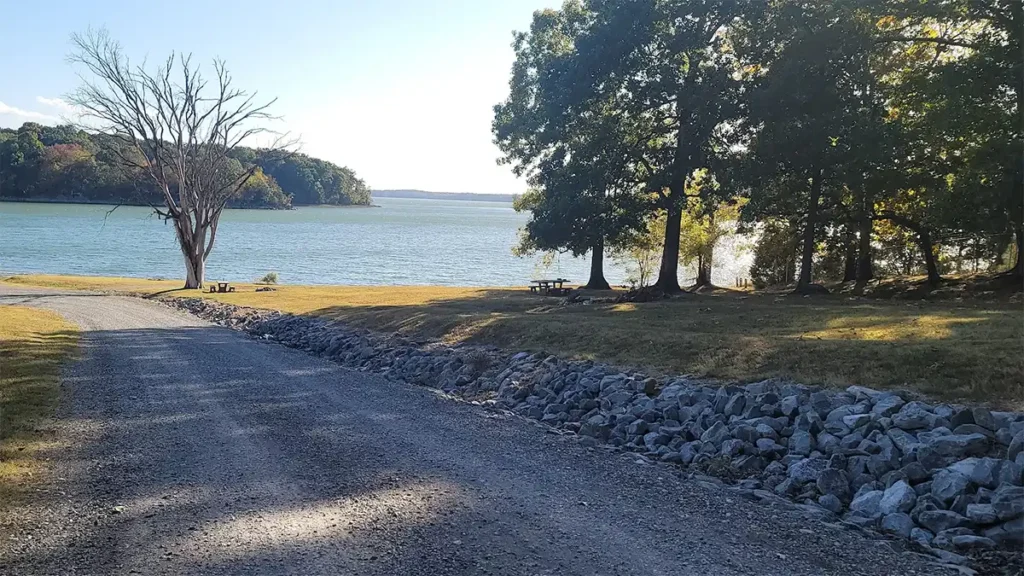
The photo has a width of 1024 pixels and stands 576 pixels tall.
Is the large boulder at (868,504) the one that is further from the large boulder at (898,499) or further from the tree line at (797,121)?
the tree line at (797,121)

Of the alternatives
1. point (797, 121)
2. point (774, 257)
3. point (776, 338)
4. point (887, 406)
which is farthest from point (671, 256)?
point (887, 406)

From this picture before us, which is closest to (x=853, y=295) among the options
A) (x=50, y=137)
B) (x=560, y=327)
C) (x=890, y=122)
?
(x=890, y=122)

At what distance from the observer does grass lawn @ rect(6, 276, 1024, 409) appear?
820 cm

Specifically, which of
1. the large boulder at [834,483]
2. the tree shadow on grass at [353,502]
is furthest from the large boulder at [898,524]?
the large boulder at [834,483]

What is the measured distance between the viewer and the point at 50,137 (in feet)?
347

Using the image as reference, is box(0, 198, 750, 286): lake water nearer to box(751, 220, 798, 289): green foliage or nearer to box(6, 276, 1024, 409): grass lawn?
box(751, 220, 798, 289): green foliage

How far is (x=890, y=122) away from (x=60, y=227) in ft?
294

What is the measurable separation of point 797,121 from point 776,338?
1156 centimetres

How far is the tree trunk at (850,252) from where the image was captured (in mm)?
26578

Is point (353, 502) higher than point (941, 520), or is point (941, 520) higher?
point (941, 520)

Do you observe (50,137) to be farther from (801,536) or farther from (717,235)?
(801,536)

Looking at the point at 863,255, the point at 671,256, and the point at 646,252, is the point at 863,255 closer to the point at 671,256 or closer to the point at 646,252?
the point at 671,256

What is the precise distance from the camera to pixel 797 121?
66.7ft

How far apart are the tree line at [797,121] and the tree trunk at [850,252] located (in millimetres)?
114
